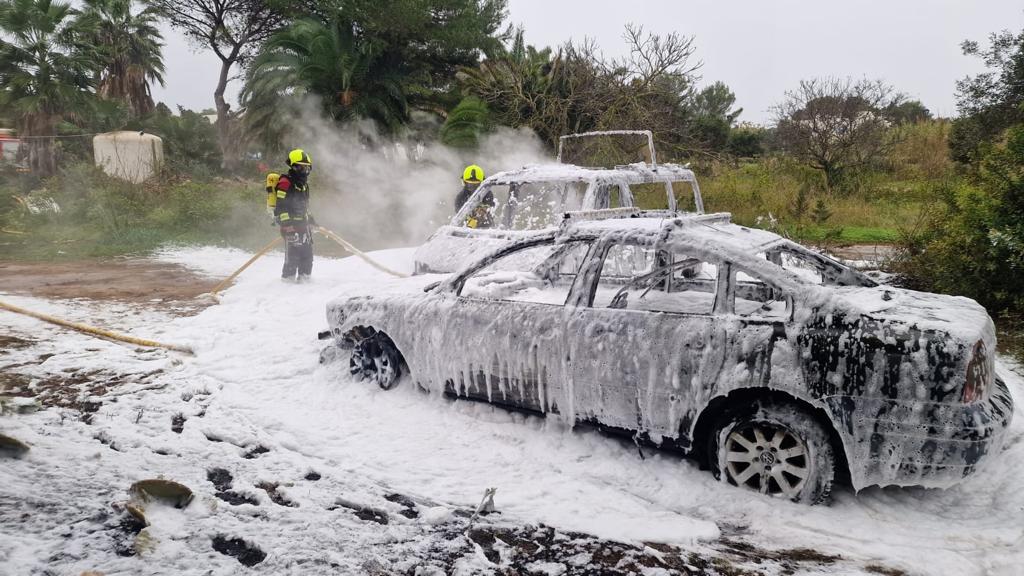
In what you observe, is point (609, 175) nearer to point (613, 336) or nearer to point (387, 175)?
point (613, 336)

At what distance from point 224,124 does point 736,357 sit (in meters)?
33.9

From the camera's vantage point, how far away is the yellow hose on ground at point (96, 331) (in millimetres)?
6797

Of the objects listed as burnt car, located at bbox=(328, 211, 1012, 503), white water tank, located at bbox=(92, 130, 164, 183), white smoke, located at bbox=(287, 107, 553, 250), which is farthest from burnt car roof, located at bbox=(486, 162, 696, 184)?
white water tank, located at bbox=(92, 130, 164, 183)

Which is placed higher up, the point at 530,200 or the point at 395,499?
the point at 530,200

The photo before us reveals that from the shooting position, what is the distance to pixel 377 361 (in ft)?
18.1

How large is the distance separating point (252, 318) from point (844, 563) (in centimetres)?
659

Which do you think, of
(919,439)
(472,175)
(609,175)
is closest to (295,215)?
(472,175)

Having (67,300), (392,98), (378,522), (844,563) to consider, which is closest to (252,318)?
(67,300)

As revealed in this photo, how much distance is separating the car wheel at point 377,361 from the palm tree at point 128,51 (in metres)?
31.6

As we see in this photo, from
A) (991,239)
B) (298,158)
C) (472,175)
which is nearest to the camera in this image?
(991,239)

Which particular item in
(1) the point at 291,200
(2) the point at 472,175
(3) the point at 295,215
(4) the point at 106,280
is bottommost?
(4) the point at 106,280

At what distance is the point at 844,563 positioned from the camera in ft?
10.6

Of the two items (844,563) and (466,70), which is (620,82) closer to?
(466,70)

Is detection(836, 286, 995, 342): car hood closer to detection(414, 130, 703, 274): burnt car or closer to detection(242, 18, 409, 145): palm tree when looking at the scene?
detection(414, 130, 703, 274): burnt car
